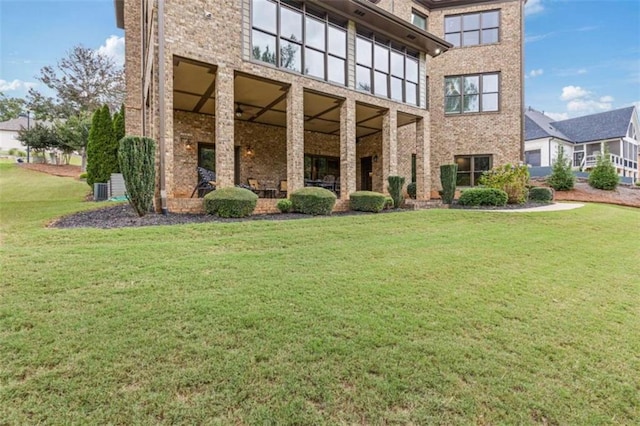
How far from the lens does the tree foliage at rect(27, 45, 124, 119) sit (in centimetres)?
2775

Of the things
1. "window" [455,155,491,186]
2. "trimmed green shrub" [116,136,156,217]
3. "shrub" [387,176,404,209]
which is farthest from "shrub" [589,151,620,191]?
"trimmed green shrub" [116,136,156,217]

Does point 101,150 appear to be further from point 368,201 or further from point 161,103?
point 368,201

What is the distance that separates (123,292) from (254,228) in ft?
10.5

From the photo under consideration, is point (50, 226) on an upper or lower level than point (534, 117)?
lower

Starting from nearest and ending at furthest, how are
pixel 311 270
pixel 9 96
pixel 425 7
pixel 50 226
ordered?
pixel 311 270, pixel 50 226, pixel 425 7, pixel 9 96

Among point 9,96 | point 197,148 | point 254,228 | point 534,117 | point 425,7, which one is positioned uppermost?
point 9,96

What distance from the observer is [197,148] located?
42.0 ft

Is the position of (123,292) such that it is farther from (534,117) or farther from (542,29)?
(534,117)

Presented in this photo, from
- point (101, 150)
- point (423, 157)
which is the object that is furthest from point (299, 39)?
point (101, 150)

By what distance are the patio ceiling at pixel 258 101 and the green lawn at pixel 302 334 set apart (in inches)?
232

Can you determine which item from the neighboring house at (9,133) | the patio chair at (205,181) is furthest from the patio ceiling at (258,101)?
the neighboring house at (9,133)

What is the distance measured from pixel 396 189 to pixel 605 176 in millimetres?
12658

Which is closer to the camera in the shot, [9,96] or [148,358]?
[148,358]

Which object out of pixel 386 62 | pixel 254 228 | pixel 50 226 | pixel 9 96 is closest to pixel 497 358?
pixel 254 228
